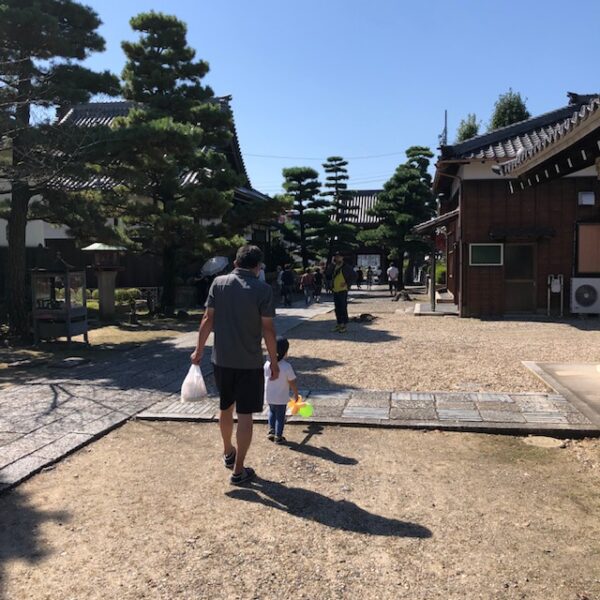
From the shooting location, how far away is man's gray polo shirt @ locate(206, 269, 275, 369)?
12.8ft

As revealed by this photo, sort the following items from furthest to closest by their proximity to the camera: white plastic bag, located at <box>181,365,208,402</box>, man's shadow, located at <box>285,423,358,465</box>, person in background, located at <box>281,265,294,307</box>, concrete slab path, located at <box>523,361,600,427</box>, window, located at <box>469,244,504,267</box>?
person in background, located at <box>281,265,294,307</box> < window, located at <box>469,244,504,267</box> < concrete slab path, located at <box>523,361,600,427</box> < man's shadow, located at <box>285,423,358,465</box> < white plastic bag, located at <box>181,365,208,402</box>

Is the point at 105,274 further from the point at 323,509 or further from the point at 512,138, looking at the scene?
the point at 323,509

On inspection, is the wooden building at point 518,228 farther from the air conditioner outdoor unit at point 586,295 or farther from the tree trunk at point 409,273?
the tree trunk at point 409,273

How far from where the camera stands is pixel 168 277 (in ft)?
49.6

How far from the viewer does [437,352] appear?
937 cm

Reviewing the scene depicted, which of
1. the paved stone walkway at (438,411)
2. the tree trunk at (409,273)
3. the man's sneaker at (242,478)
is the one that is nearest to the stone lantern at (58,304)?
the paved stone walkway at (438,411)

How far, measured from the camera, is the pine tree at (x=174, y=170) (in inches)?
511

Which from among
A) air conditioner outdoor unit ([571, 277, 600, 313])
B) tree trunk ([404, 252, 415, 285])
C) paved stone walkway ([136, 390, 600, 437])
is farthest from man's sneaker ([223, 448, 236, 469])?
tree trunk ([404, 252, 415, 285])

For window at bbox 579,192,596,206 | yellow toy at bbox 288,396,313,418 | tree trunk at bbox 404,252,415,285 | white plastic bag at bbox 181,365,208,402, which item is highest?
window at bbox 579,192,596,206

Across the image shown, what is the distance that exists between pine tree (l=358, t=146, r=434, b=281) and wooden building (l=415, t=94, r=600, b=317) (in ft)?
41.9

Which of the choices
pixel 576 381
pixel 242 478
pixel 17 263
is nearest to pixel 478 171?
pixel 576 381

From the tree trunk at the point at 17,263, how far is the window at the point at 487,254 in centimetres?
1035

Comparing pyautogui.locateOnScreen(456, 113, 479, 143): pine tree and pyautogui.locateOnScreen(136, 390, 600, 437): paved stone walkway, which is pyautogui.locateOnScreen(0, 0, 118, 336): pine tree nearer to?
pyautogui.locateOnScreen(136, 390, 600, 437): paved stone walkway

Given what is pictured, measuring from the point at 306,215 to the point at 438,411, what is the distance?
2350cm
